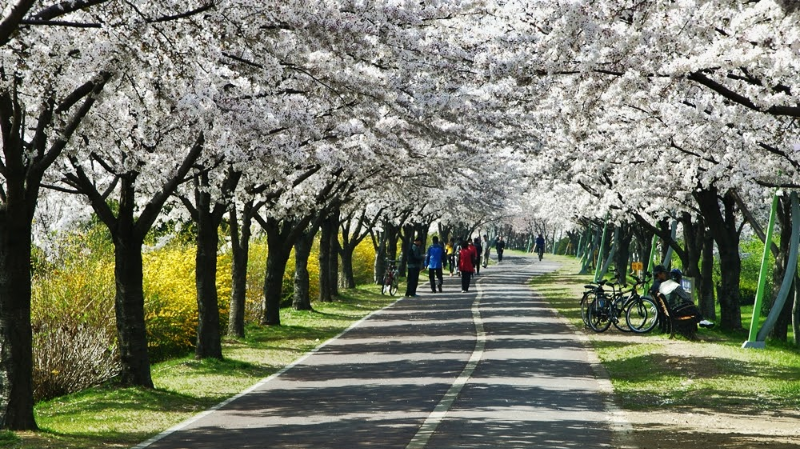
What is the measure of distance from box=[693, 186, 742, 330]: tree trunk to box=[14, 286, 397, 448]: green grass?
8949 millimetres

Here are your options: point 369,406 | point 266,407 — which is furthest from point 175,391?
point 369,406

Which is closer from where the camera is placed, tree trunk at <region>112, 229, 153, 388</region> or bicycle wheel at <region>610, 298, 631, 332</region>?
tree trunk at <region>112, 229, 153, 388</region>

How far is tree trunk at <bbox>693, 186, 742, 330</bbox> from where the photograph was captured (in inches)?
952

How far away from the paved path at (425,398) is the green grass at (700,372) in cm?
59

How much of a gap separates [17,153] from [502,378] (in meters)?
7.66

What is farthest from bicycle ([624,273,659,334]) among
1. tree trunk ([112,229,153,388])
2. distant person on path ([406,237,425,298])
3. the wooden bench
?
distant person on path ([406,237,425,298])

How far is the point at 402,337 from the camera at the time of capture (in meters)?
22.8

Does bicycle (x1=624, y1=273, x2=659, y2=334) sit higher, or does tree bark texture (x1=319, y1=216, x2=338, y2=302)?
tree bark texture (x1=319, y1=216, x2=338, y2=302)

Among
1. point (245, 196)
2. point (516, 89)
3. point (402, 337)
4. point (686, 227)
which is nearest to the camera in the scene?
point (516, 89)

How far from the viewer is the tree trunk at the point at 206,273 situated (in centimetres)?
1872

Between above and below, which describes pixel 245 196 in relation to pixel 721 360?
above

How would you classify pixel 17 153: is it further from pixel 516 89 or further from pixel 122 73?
pixel 516 89

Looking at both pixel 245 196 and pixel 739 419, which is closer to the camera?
pixel 739 419

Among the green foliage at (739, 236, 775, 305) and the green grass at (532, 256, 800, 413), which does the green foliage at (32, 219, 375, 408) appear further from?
the green foliage at (739, 236, 775, 305)
